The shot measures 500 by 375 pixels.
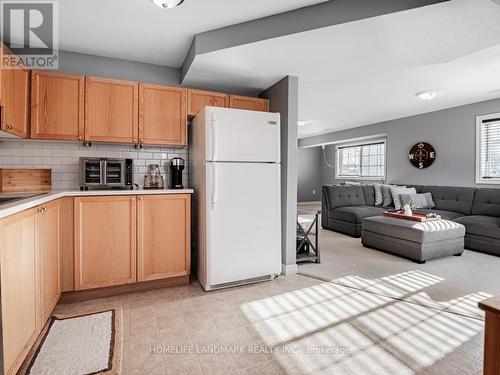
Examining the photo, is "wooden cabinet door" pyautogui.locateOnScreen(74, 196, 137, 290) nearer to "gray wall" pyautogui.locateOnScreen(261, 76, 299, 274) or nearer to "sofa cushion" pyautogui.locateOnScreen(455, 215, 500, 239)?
"gray wall" pyautogui.locateOnScreen(261, 76, 299, 274)

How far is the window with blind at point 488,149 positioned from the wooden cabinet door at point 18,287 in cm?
609

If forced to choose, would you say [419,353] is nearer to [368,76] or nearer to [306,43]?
[306,43]

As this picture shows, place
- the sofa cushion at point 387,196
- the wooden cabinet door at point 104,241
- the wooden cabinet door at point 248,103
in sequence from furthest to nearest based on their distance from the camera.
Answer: the sofa cushion at point 387,196 → the wooden cabinet door at point 248,103 → the wooden cabinet door at point 104,241

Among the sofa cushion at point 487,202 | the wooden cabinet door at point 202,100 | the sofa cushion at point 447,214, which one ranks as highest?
the wooden cabinet door at point 202,100

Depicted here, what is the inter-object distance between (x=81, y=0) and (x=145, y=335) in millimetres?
2416

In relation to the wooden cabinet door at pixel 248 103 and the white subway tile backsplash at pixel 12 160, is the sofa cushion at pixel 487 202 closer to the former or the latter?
the wooden cabinet door at pixel 248 103

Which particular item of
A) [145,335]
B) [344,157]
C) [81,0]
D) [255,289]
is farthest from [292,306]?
[344,157]

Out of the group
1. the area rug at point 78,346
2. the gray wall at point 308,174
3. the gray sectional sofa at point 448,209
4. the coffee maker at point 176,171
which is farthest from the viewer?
the gray wall at point 308,174

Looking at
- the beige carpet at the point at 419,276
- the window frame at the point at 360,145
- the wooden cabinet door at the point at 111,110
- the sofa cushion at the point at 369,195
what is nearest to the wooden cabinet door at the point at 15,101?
the wooden cabinet door at the point at 111,110

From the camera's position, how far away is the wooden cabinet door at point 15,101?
2.03 metres

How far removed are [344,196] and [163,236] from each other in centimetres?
395

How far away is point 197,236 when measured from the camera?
9.71 feet

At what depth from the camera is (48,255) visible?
198 cm

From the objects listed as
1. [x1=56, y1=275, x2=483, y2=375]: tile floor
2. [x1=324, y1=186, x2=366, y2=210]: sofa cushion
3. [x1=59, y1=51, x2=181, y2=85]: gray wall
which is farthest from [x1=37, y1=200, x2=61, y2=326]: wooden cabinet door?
[x1=324, y1=186, x2=366, y2=210]: sofa cushion
